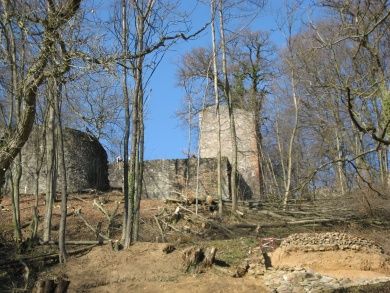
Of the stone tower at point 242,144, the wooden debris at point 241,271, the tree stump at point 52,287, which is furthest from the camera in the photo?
the stone tower at point 242,144

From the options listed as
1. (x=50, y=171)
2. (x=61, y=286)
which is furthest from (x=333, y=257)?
(x=50, y=171)

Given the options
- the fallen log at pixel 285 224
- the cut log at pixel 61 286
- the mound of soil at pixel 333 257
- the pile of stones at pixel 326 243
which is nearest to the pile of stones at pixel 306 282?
the mound of soil at pixel 333 257

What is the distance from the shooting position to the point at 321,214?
17.4 m

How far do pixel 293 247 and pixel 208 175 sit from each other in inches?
435

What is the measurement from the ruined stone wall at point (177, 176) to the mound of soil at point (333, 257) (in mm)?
10206

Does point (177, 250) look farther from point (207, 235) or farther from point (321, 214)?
point (321, 214)

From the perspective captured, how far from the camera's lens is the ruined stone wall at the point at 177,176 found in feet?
72.8

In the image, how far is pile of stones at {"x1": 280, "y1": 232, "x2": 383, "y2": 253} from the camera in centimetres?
1159

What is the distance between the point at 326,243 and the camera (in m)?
11.6

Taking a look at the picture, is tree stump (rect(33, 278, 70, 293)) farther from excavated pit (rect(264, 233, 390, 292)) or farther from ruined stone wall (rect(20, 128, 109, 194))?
ruined stone wall (rect(20, 128, 109, 194))

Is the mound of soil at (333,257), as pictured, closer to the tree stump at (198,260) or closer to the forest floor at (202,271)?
the forest floor at (202,271)

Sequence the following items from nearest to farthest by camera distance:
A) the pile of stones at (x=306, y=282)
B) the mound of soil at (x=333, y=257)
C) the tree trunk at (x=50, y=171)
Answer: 1. the pile of stones at (x=306, y=282)
2. the mound of soil at (x=333, y=257)
3. the tree trunk at (x=50, y=171)

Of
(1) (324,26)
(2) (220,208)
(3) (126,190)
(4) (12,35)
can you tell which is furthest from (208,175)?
(4) (12,35)

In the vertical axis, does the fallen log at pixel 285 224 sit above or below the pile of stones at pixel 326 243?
above
